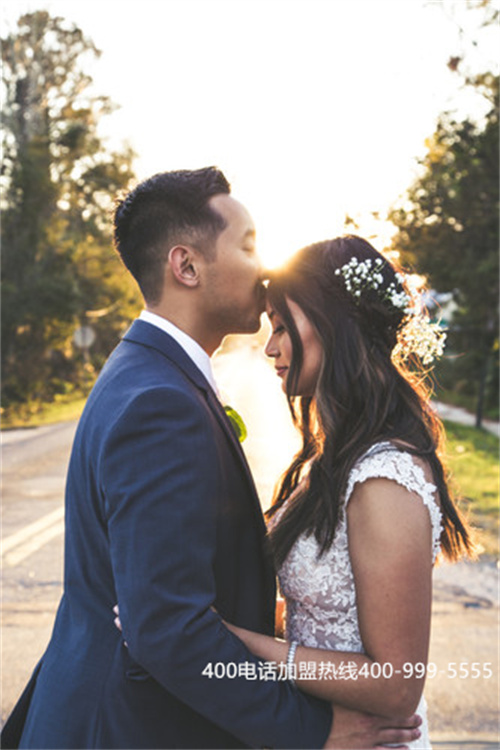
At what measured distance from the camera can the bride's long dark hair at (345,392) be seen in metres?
2.28

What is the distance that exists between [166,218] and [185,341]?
1.21 ft

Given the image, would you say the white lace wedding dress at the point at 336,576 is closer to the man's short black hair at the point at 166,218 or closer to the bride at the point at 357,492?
the bride at the point at 357,492

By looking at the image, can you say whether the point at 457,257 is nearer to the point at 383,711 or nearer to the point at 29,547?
the point at 29,547

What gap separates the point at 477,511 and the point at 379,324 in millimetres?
8626

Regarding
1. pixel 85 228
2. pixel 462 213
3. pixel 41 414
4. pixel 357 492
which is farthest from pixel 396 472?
pixel 85 228

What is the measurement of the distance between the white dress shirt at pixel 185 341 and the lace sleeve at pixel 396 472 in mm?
457

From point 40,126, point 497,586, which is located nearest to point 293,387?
point 497,586

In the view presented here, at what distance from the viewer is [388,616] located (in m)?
2.00

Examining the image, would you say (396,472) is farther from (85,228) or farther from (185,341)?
(85,228)

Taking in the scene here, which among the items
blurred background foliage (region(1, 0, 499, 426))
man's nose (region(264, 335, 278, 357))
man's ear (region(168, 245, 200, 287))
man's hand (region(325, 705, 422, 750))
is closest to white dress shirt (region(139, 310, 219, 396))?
man's ear (region(168, 245, 200, 287))

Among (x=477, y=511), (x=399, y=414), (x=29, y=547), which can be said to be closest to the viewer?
(x=399, y=414)

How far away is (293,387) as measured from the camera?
2557 mm

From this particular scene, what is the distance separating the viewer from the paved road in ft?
15.1

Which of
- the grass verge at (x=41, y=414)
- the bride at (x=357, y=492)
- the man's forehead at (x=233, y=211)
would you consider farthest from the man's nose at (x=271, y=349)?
the grass verge at (x=41, y=414)
